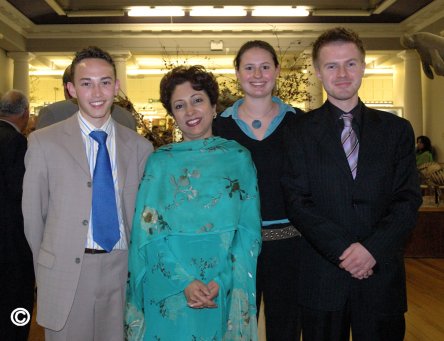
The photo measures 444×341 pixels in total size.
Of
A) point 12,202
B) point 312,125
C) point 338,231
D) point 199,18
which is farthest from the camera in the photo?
point 199,18

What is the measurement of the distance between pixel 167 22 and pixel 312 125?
10.8m

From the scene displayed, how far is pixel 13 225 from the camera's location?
9.89 feet

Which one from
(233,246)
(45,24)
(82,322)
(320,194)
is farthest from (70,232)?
(45,24)

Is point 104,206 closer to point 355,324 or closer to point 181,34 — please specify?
point 355,324

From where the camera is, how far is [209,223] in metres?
1.97

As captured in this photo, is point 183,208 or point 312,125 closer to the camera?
point 183,208

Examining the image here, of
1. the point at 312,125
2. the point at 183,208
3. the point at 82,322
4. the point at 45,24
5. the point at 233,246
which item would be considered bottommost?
the point at 82,322

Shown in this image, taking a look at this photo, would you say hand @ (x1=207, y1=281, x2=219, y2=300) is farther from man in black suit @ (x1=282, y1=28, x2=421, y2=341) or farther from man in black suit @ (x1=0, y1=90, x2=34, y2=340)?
man in black suit @ (x1=0, y1=90, x2=34, y2=340)

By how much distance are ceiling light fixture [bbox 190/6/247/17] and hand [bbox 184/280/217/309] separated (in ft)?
31.8

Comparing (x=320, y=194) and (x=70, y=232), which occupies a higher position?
(x=320, y=194)

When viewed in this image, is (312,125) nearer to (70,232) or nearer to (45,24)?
(70,232)

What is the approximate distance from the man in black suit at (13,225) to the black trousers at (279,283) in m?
1.48

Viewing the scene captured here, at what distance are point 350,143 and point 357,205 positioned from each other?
253mm

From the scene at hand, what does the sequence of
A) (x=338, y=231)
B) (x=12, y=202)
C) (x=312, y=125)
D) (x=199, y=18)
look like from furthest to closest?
(x=199, y=18), (x=12, y=202), (x=312, y=125), (x=338, y=231)
